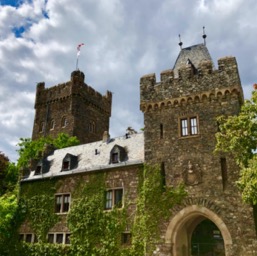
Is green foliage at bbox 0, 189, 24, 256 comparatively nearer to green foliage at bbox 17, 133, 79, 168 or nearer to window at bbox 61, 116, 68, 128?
green foliage at bbox 17, 133, 79, 168

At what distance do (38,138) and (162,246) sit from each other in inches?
1313

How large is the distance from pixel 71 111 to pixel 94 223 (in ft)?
86.7

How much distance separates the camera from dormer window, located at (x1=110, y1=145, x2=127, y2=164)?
23.1m

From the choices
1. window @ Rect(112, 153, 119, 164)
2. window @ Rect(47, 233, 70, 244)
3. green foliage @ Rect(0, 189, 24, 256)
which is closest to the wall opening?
window @ Rect(112, 153, 119, 164)

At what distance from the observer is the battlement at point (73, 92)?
155ft

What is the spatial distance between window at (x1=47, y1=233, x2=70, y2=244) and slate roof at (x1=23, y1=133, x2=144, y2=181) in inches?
174

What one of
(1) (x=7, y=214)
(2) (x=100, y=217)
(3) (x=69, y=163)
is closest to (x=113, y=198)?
(2) (x=100, y=217)

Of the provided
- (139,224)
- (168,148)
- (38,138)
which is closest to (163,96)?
(168,148)

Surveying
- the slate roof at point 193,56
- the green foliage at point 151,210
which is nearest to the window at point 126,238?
the green foliage at point 151,210

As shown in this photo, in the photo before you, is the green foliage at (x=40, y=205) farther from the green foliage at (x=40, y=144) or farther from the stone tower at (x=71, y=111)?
the stone tower at (x=71, y=111)

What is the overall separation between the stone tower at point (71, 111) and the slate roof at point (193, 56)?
24065 mm

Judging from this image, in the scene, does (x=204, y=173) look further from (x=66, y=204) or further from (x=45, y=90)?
(x=45, y=90)

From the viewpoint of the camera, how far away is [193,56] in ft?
77.1

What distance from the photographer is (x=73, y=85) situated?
155 feet
